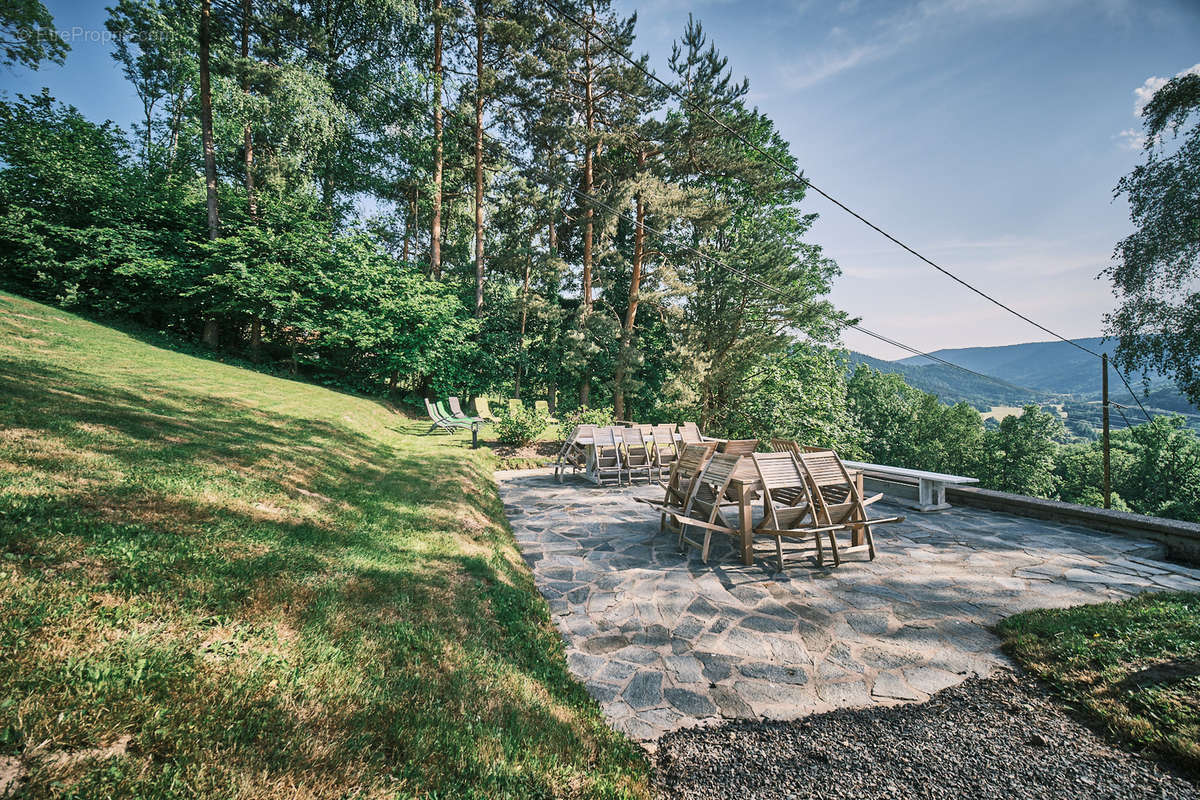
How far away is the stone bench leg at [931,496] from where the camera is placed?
6859 millimetres

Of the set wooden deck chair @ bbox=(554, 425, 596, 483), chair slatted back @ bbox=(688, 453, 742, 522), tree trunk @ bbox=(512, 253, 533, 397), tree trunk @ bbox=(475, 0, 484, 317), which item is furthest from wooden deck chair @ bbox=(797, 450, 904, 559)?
tree trunk @ bbox=(475, 0, 484, 317)

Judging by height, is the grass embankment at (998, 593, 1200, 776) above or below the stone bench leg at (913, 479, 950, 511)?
below

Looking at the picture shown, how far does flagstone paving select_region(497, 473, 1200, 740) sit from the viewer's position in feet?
8.74

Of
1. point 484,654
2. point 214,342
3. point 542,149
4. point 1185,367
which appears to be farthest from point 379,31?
point 1185,367

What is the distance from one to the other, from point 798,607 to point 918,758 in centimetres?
159

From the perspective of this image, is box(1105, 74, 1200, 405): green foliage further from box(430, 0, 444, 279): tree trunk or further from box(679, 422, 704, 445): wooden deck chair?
box(430, 0, 444, 279): tree trunk

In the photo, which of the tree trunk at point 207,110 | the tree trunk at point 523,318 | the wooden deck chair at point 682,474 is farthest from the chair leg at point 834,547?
the tree trunk at point 207,110

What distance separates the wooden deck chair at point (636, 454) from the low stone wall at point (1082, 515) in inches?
165

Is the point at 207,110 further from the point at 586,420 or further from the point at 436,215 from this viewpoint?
the point at 586,420

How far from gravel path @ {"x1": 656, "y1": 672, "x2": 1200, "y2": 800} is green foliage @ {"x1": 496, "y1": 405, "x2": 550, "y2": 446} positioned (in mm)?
9832

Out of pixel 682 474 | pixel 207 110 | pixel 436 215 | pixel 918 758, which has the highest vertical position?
pixel 207 110

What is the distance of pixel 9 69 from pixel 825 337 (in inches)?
1271

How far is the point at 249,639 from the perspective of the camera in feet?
6.47

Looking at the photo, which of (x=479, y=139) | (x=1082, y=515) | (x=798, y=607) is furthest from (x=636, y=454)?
(x=479, y=139)
